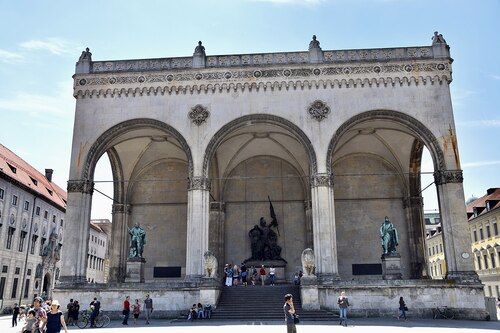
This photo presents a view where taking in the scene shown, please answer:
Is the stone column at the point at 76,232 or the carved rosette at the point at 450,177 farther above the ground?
the carved rosette at the point at 450,177

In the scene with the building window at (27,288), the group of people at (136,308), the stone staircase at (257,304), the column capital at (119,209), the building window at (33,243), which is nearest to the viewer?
the group of people at (136,308)

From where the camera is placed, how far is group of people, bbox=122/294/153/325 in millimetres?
19266

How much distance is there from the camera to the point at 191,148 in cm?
2356

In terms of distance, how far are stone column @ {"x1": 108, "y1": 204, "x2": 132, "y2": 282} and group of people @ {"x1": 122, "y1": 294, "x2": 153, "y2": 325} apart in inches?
302

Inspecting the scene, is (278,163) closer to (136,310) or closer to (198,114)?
(198,114)

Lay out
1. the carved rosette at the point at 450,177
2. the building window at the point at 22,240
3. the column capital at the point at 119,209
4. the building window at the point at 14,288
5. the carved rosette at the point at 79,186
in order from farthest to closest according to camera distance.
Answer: the building window at the point at 22,240 < the building window at the point at 14,288 < the column capital at the point at 119,209 < the carved rosette at the point at 79,186 < the carved rosette at the point at 450,177

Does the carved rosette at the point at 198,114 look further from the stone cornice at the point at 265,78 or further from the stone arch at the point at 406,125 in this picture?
the stone arch at the point at 406,125

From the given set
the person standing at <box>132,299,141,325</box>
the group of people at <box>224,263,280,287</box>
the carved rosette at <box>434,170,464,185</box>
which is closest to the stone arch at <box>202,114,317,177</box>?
the group of people at <box>224,263,280,287</box>

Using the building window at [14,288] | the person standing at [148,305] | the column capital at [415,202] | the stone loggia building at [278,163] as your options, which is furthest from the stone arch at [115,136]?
the building window at [14,288]

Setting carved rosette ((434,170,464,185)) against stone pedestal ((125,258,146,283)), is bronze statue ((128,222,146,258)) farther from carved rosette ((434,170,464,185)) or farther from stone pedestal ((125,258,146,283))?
carved rosette ((434,170,464,185))

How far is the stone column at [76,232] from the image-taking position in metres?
22.3

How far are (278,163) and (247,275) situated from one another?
8189 mm

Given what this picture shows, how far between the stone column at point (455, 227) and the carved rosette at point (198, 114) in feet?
41.2

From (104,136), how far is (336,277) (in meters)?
14.5
